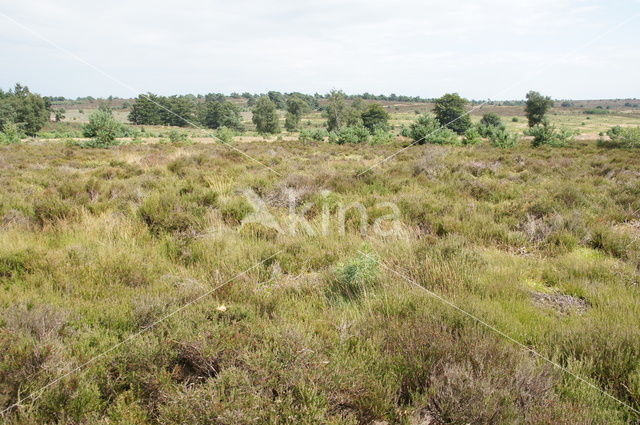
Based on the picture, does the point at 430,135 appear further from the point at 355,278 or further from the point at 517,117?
the point at 517,117

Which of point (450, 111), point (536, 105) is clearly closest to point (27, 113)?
point (450, 111)

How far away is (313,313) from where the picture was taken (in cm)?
371

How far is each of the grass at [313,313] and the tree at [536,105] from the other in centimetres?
5384

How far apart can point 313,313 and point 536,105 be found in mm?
61959

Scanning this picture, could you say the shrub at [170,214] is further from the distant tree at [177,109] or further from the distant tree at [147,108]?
the distant tree at [147,108]

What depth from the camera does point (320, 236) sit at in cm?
641

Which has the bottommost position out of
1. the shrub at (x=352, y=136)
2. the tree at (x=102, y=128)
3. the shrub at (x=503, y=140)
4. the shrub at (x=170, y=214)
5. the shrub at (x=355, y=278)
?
the shrub at (x=355, y=278)

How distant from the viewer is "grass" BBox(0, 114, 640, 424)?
2346 millimetres

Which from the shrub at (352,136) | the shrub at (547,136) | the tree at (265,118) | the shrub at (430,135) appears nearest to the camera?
the shrub at (547,136)

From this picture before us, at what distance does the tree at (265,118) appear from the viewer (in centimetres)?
7419

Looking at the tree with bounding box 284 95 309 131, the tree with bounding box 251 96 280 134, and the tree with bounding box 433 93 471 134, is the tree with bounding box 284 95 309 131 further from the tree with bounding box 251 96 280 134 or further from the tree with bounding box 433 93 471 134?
the tree with bounding box 433 93 471 134

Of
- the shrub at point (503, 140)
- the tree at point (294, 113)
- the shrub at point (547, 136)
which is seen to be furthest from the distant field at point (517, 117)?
the shrub at point (503, 140)

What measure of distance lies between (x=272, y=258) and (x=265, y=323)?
214cm

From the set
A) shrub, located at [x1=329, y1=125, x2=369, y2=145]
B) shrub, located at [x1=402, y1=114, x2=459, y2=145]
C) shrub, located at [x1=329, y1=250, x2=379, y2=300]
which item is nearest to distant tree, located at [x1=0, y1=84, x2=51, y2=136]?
shrub, located at [x1=329, y1=125, x2=369, y2=145]
